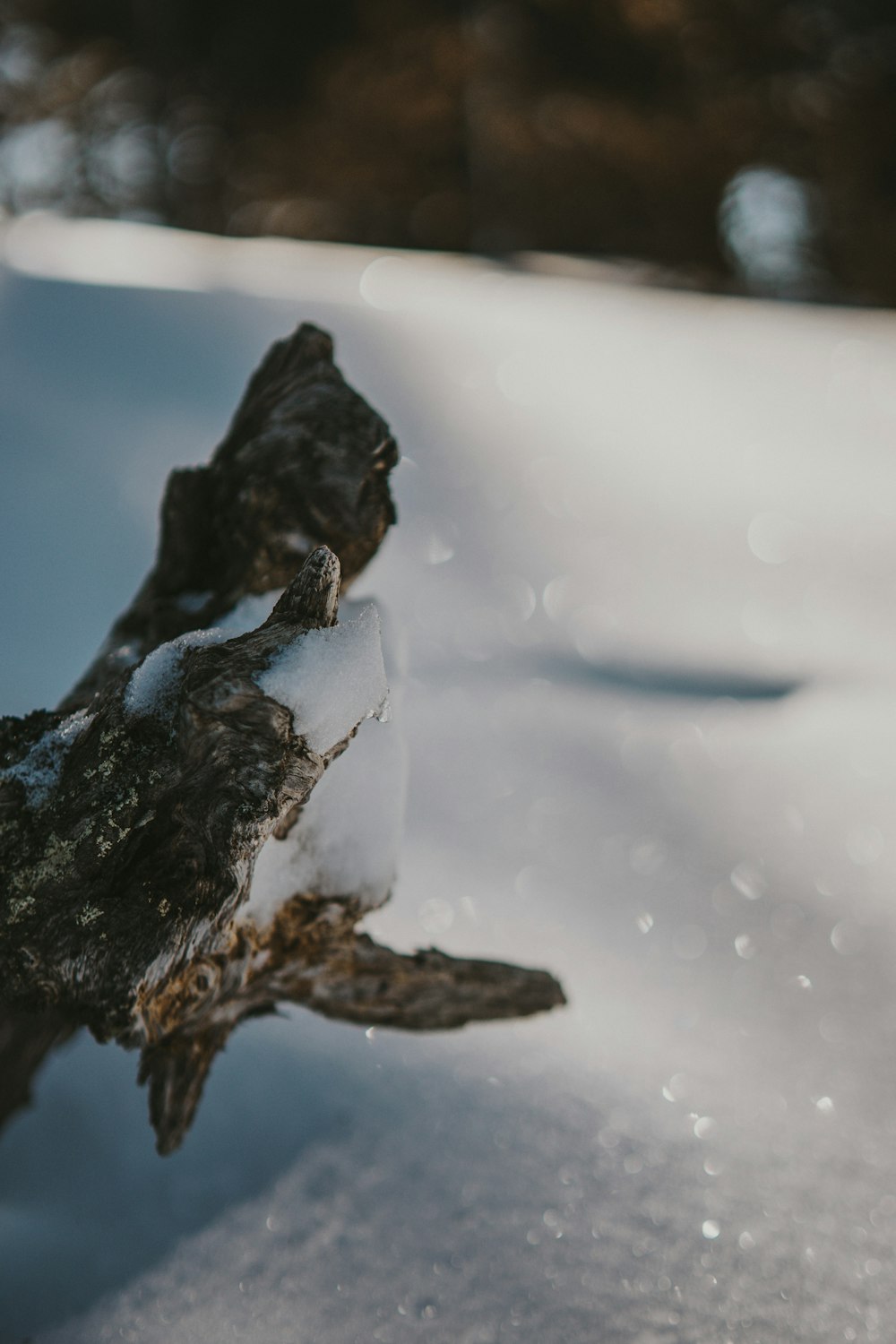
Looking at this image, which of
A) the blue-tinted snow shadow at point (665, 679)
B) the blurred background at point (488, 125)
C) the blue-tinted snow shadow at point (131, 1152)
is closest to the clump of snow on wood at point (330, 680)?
the blue-tinted snow shadow at point (131, 1152)

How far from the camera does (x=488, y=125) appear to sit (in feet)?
14.6

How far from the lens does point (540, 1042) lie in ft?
3.20

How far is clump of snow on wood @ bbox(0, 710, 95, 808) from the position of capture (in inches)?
26.9

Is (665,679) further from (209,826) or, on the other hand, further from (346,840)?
(209,826)

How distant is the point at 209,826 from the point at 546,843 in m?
0.69

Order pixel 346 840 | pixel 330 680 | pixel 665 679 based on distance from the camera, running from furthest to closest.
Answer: pixel 665 679 → pixel 346 840 → pixel 330 680

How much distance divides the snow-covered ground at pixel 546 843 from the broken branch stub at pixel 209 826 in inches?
4.2

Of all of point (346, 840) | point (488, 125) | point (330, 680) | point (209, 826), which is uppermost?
point (488, 125)

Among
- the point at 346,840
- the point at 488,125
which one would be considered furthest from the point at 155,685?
the point at 488,125

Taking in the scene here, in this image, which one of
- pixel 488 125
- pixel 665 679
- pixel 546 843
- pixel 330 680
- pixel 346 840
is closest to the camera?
pixel 330 680

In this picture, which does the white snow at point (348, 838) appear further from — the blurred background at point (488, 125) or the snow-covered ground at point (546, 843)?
the blurred background at point (488, 125)

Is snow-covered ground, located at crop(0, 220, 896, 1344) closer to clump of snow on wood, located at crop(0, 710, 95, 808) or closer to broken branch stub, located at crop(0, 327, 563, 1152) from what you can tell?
broken branch stub, located at crop(0, 327, 563, 1152)

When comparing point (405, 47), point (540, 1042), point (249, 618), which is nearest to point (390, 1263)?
point (540, 1042)

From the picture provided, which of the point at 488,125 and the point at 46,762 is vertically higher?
the point at 488,125
